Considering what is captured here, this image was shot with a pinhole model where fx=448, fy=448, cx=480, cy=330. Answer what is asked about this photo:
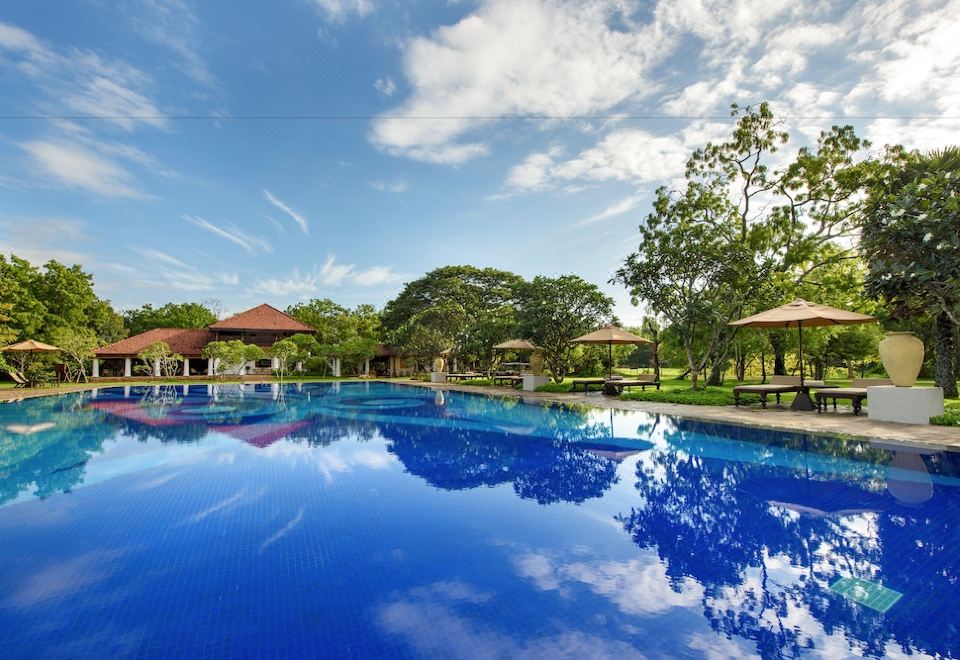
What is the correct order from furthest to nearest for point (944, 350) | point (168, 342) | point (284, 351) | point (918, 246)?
1. point (168, 342)
2. point (284, 351)
3. point (944, 350)
4. point (918, 246)

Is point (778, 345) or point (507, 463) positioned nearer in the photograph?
point (507, 463)

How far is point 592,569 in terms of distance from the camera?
3.82 m

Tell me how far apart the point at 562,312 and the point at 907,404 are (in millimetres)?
11686

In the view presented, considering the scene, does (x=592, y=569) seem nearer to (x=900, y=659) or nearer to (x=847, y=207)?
(x=900, y=659)

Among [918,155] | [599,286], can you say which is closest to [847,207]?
[918,155]

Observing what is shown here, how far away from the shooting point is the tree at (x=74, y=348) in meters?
23.7

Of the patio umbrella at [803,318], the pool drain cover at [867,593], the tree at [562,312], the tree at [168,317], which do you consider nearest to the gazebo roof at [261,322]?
the tree at [168,317]

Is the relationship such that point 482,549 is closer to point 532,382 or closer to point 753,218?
point 532,382

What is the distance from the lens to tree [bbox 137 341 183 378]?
27781 mm

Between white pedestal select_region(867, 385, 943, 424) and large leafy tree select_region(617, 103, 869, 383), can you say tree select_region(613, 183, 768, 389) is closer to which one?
large leafy tree select_region(617, 103, 869, 383)

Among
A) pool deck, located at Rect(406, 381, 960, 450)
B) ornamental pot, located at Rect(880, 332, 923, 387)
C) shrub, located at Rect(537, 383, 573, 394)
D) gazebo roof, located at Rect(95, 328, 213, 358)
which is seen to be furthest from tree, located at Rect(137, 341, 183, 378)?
ornamental pot, located at Rect(880, 332, 923, 387)

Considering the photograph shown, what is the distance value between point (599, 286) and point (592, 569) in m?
17.3

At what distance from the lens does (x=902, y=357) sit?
967cm

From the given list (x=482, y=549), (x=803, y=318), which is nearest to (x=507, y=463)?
(x=482, y=549)
